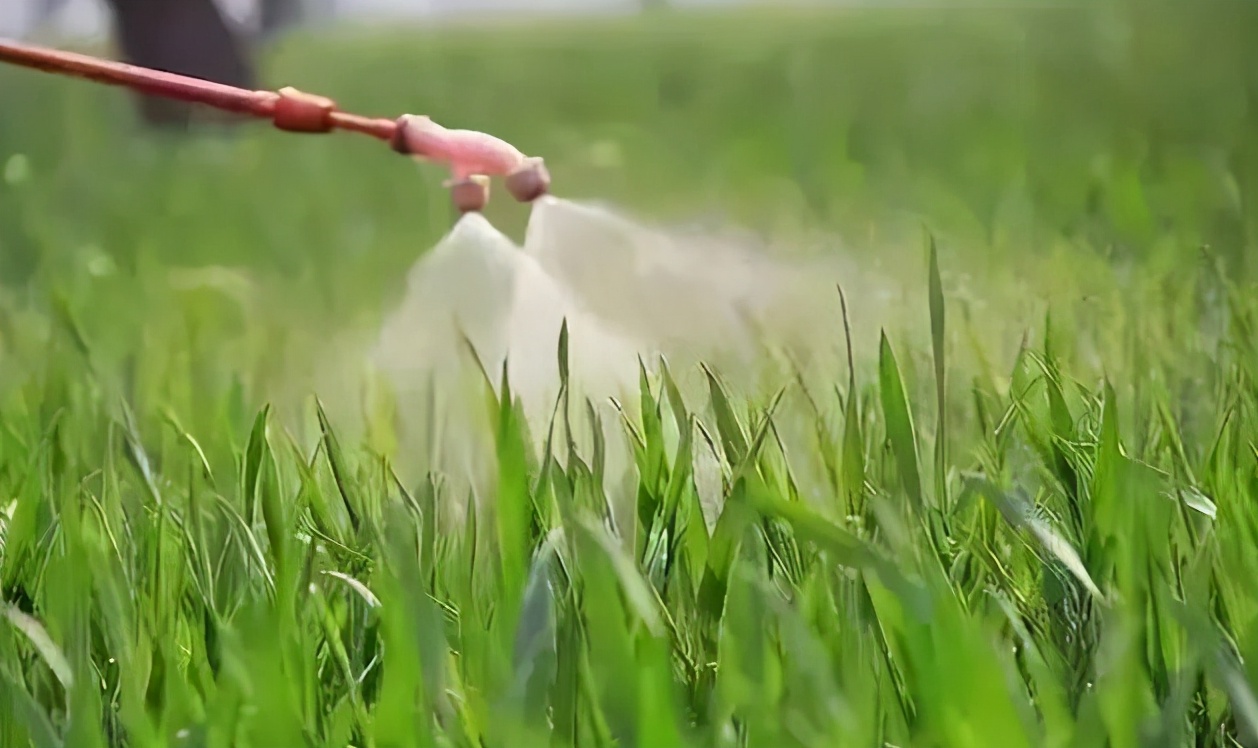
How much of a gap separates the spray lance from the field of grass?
0.01 metres

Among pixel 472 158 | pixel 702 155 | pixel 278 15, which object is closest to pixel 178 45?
pixel 278 15

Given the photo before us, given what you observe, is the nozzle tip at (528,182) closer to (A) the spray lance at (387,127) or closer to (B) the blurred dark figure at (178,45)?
(A) the spray lance at (387,127)

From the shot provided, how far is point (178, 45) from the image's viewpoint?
0.56m

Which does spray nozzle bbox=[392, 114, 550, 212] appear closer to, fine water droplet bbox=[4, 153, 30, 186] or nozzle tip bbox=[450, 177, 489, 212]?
nozzle tip bbox=[450, 177, 489, 212]

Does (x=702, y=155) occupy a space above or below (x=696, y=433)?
above

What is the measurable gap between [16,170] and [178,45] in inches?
5.1

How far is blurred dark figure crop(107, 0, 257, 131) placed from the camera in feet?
1.81

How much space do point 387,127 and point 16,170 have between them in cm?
23

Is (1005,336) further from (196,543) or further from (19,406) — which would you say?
(19,406)

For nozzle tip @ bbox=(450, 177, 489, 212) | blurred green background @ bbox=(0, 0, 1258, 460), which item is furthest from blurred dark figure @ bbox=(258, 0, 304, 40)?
nozzle tip @ bbox=(450, 177, 489, 212)

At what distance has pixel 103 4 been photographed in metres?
0.58

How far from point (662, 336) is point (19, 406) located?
36 centimetres

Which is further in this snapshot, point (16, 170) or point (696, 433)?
point (16, 170)

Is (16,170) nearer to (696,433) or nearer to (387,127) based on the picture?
(387,127)
